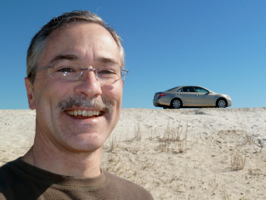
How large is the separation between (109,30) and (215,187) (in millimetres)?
5147

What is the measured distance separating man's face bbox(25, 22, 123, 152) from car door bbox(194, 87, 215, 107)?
14.1 meters

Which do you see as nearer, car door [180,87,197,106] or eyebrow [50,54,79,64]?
eyebrow [50,54,79,64]

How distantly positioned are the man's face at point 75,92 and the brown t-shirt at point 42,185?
7.9 inches

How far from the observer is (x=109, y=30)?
6.15ft

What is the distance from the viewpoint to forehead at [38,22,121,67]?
62.1 inches

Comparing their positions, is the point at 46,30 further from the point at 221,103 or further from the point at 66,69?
the point at 221,103

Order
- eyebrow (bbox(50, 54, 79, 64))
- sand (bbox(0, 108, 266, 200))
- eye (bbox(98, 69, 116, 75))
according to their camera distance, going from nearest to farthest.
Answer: eyebrow (bbox(50, 54, 79, 64)) < eye (bbox(98, 69, 116, 75)) < sand (bbox(0, 108, 266, 200))

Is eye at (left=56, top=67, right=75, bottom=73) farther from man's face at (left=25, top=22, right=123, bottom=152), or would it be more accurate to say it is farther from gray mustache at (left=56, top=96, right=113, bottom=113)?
gray mustache at (left=56, top=96, right=113, bottom=113)

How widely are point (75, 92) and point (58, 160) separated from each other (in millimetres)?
462

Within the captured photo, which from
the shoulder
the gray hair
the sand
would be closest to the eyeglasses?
the gray hair

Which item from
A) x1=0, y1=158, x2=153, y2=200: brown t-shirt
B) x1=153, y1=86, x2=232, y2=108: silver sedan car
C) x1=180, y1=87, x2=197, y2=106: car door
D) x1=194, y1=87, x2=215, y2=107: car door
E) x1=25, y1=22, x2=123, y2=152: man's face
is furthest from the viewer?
x1=194, y1=87, x2=215, y2=107: car door

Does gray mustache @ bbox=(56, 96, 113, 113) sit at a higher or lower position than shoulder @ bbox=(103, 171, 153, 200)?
higher

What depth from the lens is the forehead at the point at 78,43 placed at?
5.17 ft

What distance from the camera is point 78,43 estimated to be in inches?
62.6
